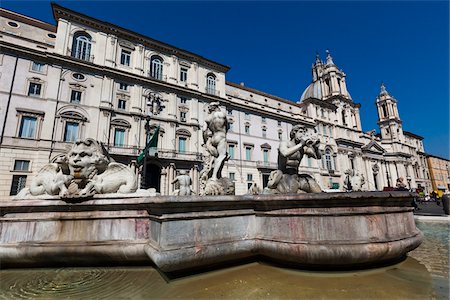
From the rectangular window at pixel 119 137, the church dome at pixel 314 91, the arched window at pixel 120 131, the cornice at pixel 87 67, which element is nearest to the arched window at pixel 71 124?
the arched window at pixel 120 131

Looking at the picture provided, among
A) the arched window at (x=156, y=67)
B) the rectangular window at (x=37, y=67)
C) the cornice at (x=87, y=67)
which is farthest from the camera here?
the arched window at (x=156, y=67)

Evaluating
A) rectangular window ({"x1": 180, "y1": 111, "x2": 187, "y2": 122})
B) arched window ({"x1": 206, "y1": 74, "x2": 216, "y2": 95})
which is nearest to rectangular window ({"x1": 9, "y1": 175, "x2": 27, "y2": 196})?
rectangular window ({"x1": 180, "y1": 111, "x2": 187, "y2": 122})

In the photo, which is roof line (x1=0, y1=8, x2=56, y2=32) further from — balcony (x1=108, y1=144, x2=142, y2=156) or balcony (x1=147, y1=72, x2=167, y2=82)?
balcony (x1=108, y1=144, x2=142, y2=156)

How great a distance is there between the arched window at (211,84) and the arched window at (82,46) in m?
12.2

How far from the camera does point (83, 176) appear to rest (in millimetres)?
2938

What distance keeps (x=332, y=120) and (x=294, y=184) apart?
3830cm

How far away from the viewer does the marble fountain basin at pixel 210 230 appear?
91.8 inches

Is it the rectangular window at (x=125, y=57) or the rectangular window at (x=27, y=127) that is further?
the rectangular window at (x=125, y=57)

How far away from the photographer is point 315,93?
4397 cm

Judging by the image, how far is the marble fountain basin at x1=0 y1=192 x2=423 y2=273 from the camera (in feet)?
7.65

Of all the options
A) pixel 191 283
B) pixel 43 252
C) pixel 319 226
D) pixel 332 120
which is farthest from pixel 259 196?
pixel 332 120

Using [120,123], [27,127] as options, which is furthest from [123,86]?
[27,127]

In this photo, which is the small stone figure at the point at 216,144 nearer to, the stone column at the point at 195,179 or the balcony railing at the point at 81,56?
the stone column at the point at 195,179

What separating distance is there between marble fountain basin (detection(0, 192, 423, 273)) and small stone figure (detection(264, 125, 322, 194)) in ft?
2.73
